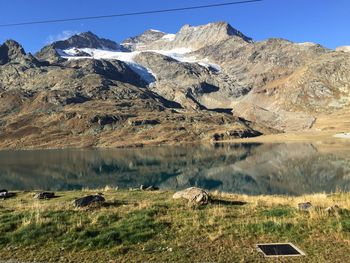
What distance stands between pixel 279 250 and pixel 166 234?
509cm

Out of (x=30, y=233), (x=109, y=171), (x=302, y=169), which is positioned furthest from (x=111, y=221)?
(x=109, y=171)

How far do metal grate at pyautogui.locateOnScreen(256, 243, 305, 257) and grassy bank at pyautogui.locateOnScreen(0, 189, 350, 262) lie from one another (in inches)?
14.3

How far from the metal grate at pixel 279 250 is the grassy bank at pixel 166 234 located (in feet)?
1.19

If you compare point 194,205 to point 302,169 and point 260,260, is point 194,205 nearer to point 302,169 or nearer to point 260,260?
point 260,260

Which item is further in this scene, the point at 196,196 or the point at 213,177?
the point at 213,177

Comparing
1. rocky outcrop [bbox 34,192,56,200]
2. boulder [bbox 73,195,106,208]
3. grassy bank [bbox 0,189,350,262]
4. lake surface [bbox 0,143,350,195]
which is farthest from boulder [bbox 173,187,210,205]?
lake surface [bbox 0,143,350,195]

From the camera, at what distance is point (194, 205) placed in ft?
85.0

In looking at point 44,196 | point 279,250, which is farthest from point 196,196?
point 44,196

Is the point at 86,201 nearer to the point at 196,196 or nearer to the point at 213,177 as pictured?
the point at 196,196

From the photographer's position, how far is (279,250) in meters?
16.6

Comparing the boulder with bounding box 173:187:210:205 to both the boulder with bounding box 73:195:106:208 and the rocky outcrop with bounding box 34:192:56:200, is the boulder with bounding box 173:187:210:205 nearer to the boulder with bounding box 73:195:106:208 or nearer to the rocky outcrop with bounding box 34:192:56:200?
the boulder with bounding box 73:195:106:208

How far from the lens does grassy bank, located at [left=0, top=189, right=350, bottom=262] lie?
16.4 metres

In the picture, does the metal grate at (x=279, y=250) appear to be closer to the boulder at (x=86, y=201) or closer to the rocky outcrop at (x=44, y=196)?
the boulder at (x=86, y=201)

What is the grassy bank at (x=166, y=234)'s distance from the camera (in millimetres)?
16359
